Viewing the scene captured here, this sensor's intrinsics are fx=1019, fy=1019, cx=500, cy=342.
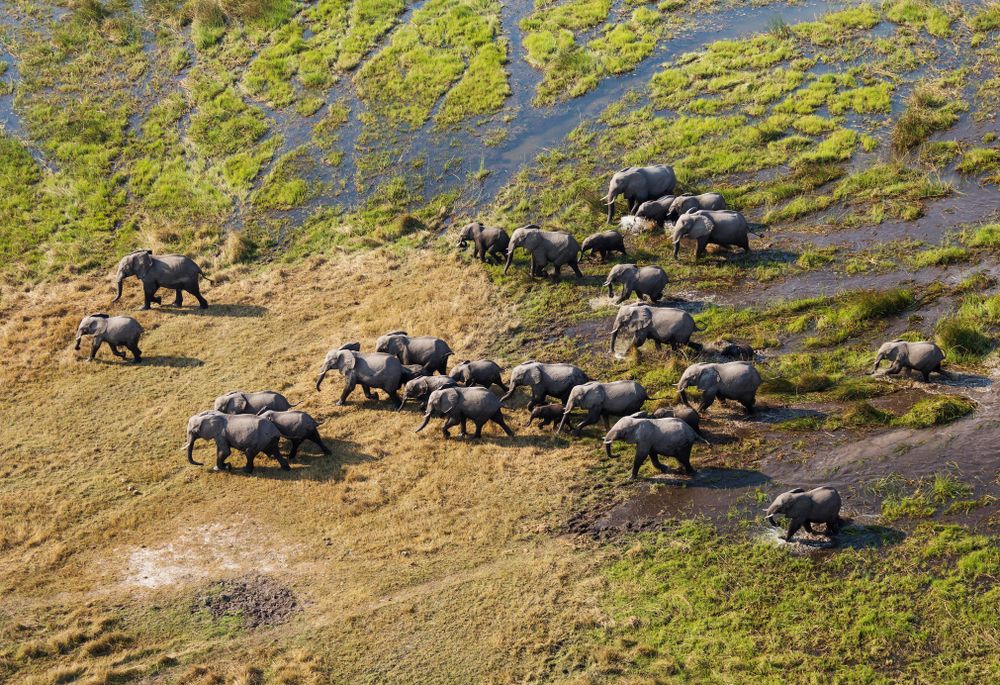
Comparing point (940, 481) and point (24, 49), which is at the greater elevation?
point (24, 49)

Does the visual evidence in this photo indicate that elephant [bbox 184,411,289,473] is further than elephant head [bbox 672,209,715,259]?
No

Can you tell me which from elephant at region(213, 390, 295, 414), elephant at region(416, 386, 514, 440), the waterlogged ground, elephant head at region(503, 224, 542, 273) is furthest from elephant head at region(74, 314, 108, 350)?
elephant head at region(503, 224, 542, 273)

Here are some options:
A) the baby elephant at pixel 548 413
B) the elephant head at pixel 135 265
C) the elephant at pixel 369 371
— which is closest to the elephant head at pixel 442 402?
the elephant at pixel 369 371

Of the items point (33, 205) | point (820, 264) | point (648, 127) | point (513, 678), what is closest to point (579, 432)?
point (513, 678)

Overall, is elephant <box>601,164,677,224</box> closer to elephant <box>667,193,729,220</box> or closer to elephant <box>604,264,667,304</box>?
elephant <box>667,193,729,220</box>

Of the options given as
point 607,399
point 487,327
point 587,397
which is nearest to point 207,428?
point 487,327

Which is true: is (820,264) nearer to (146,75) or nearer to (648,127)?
(648,127)
